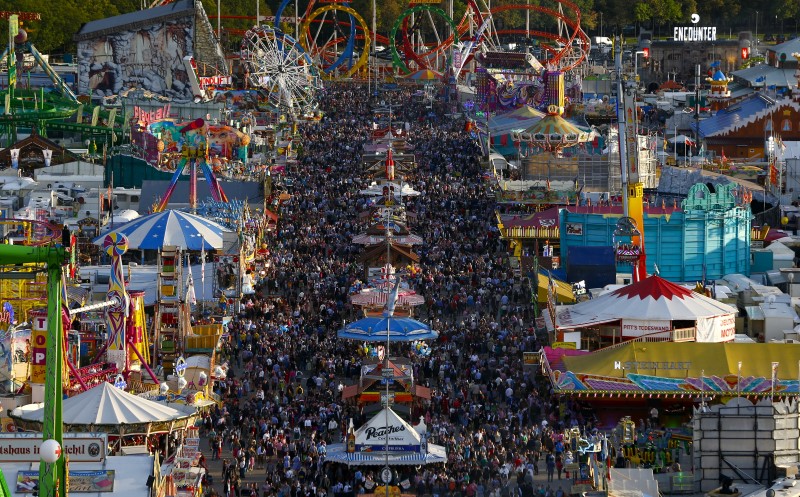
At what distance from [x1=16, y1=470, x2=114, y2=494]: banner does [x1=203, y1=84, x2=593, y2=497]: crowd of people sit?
6487 mm

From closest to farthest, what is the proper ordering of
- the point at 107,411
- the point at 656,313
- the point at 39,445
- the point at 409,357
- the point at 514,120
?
the point at 39,445
the point at 107,411
the point at 656,313
the point at 409,357
the point at 514,120

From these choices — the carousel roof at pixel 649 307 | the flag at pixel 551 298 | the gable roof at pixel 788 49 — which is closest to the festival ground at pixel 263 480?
the carousel roof at pixel 649 307

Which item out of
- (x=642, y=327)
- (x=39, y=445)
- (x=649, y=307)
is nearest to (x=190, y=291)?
(x=642, y=327)

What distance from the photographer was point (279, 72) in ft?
400

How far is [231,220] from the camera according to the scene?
69.6m

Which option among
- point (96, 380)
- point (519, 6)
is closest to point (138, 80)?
point (519, 6)

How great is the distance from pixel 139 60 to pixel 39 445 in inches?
3730

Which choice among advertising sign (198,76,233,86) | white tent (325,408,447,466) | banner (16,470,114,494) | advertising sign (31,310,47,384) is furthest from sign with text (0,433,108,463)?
advertising sign (198,76,233,86)

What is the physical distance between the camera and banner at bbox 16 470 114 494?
36.2m

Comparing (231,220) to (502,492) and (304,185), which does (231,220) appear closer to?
(304,185)

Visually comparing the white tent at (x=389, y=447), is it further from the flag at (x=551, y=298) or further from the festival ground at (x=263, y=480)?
the flag at (x=551, y=298)

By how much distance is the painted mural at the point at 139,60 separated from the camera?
13012cm

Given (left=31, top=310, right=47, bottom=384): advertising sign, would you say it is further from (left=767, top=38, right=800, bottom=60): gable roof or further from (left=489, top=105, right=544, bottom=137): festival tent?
(left=767, top=38, right=800, bottom=60): gable roof

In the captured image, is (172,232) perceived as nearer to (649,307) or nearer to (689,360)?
(649,307)
